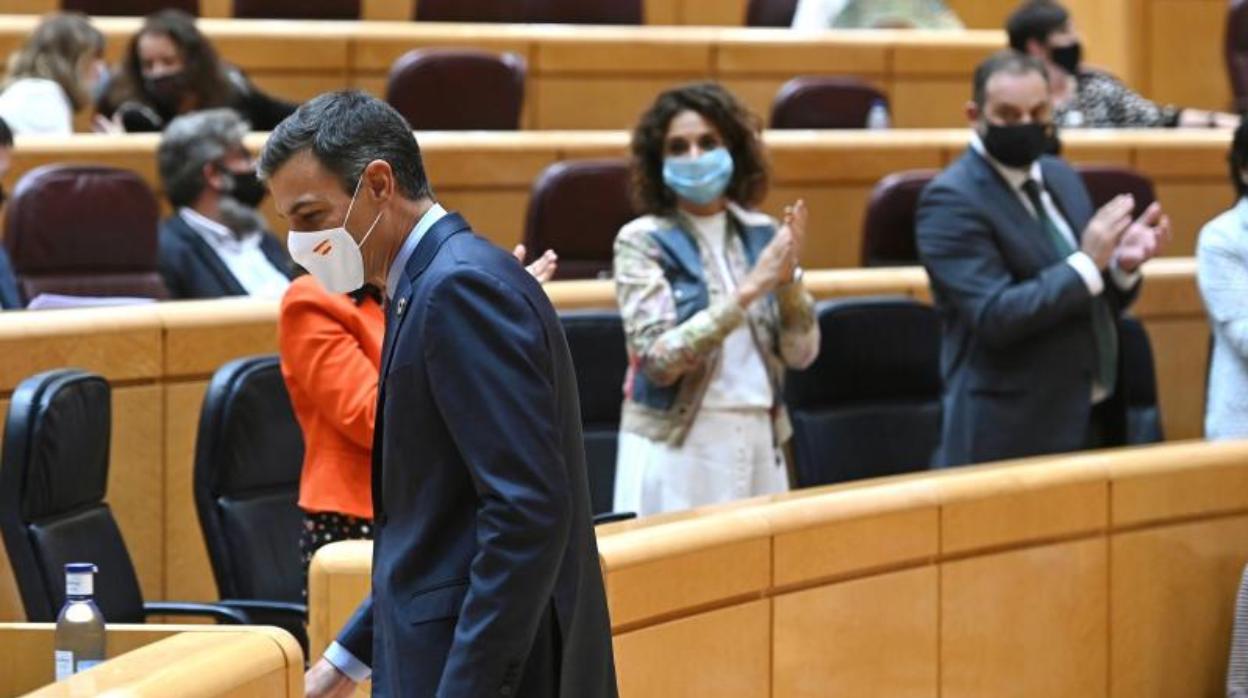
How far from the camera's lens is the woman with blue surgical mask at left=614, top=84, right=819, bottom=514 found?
383 cm

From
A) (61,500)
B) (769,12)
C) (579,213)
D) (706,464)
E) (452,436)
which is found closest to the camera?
(452,436)

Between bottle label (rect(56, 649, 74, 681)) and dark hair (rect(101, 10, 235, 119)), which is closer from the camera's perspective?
bottle label (rect(56, 649, 74, 681))

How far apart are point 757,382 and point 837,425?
472 mm

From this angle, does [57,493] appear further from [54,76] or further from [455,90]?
[455,90]

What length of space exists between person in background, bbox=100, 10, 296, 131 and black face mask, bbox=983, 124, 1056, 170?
2.61 meters

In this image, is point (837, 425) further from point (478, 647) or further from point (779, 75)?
point (779, 75)

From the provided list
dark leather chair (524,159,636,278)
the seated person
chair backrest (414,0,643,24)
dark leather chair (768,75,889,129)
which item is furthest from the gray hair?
chair backrest (414,0,643,24)

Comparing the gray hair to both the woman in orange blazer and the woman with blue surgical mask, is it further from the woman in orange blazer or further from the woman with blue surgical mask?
the woman in orange blazer

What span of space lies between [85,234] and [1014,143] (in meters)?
2.21

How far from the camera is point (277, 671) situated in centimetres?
239

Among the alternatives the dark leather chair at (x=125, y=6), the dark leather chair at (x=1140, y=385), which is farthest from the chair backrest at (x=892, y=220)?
the dark leather chair at (x=125, y=6)

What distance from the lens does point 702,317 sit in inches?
148

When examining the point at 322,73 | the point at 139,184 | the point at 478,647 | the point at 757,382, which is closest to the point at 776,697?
the point at 757,382

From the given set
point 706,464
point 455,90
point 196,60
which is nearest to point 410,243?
point 706,464
